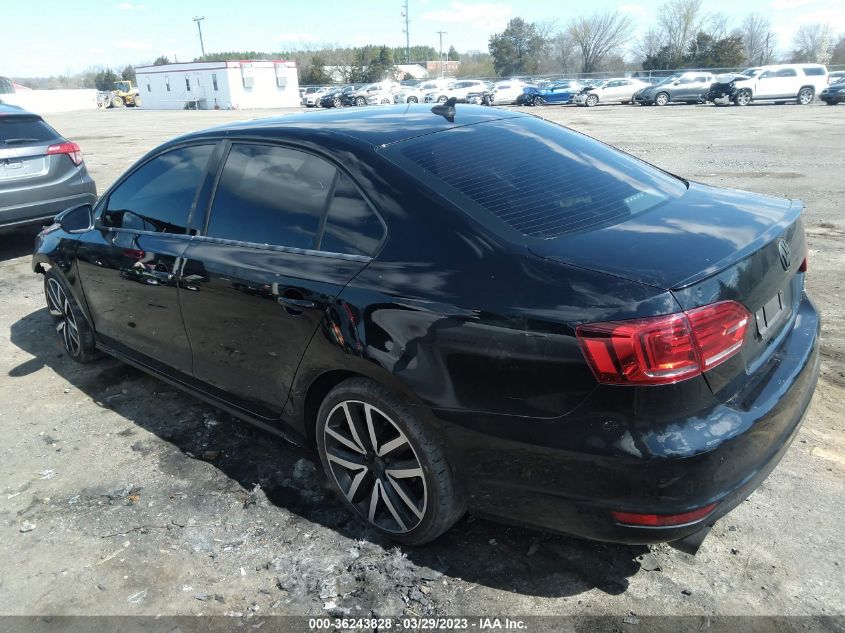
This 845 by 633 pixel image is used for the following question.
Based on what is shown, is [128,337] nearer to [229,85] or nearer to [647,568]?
[647,568]

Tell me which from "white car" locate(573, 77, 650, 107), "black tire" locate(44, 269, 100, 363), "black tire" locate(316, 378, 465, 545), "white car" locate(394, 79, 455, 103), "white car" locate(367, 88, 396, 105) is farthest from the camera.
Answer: "white car" locate(367, 88, 396, 105)

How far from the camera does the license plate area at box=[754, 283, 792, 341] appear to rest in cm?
237

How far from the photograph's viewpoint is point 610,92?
3734 cm

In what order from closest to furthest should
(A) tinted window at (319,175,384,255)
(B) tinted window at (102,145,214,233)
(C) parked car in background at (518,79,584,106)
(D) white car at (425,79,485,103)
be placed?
(A) tinted window at (319,175,384,255) → (B) tinted window at (102,145,214,233) → (C) parked car in background at (518,79,584,106) → (D) white car at (425,79,485,103)

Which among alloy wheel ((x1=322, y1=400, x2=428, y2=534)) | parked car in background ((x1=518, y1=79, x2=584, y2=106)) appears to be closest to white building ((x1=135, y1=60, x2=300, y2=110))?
parked car in background ((x1=518, y1=79, x2=584, y2=106))

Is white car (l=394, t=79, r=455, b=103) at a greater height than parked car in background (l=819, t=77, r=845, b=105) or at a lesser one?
greater

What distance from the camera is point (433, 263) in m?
2.39

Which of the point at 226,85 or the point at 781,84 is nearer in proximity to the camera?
the point at 781,84

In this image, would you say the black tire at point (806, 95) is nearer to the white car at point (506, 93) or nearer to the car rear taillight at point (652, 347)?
the white car at point (506, 93)

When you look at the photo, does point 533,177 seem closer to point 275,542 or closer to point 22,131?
point 275,542

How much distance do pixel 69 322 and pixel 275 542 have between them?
2914 millimetres

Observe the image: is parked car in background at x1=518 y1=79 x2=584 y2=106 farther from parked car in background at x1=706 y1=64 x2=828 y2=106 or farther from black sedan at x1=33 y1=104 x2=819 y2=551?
black sedan at x1=33 y1=104 x2=819 y2=551

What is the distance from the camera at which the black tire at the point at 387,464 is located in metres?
2.48

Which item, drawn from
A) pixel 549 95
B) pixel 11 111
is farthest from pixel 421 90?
pixel 11 111
